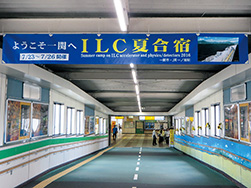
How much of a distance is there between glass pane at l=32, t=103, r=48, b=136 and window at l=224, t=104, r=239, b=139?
5.83m

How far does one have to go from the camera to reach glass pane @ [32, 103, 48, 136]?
8.29 metres

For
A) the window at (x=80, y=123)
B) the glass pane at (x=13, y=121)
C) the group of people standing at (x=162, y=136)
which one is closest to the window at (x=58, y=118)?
the window at (x=80, y=123)

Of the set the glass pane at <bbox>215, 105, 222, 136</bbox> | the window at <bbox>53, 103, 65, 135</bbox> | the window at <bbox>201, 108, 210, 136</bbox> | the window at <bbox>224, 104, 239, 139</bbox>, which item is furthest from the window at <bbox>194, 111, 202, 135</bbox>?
the window at <bbox>53, 103, 65, 135</bbox>

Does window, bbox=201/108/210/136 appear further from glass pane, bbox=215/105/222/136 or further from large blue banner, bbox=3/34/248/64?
large blue banner, bbox=3/34/248/64

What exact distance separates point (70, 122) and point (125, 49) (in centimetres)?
833

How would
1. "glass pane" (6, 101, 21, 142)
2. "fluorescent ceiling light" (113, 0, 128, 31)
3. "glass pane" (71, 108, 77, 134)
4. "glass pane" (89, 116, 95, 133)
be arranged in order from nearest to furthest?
"fluorescent ceiling light" (113, 0, 128, 31) < "glass pane" (6, 101, 21, 142) < "glass pane" (71, 108, 77, 134) < "glass pane" (89, 116, 95, 133)

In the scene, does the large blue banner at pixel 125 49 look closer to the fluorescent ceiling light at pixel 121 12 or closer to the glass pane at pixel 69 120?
the fluorescent ceiling light at pixel 121 12

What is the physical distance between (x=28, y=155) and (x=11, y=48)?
12.1 feet

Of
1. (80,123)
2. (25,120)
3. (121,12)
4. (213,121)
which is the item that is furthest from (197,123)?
(121,12)

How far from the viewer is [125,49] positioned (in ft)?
16.5

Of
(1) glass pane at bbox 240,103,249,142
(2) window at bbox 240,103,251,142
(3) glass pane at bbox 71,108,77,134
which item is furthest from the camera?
(3) glass pane at bbox 71,108,77,134

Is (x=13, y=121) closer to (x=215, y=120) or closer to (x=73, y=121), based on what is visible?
(x=73, y=121)

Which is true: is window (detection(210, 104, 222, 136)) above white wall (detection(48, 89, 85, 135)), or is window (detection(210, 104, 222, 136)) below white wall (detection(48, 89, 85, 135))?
below

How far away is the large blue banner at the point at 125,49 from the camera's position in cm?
498
